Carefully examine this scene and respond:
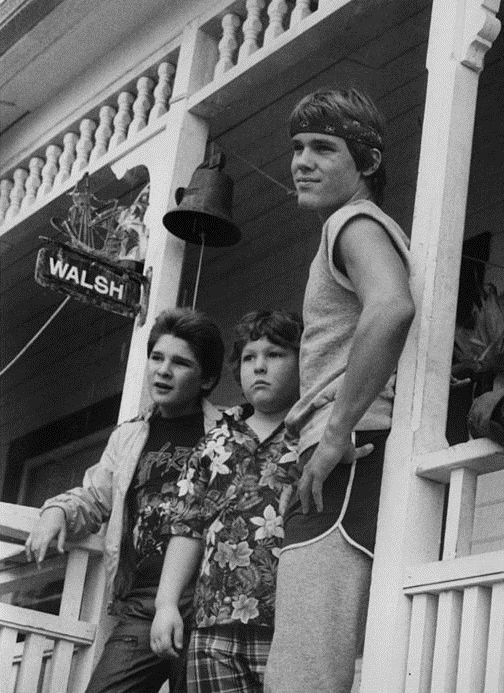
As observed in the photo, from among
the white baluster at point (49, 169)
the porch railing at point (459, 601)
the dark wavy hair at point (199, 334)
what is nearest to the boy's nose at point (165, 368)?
the dark wavy hair at point (199, 334)

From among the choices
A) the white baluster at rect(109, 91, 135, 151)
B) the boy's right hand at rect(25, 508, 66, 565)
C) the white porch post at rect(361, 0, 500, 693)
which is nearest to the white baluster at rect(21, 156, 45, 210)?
the white baluster at rect(109, 91, 135, 151)

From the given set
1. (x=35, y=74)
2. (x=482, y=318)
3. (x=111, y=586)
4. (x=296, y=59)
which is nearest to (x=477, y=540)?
(x=482, y=318)

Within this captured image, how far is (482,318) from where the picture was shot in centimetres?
531

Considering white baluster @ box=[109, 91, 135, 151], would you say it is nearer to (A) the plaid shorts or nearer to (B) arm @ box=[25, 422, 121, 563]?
(B) arm @ box=[25, 422, 121, 563]

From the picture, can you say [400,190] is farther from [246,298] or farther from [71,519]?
[71,519]

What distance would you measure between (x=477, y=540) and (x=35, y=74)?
3229 millimetres

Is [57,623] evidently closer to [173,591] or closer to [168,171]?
[173,591]

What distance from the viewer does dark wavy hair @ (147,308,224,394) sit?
5.29m

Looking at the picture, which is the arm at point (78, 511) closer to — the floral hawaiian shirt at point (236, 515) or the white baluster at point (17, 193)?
the floral hawaiian shirt at point (236, 515)

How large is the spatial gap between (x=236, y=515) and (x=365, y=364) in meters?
0.90

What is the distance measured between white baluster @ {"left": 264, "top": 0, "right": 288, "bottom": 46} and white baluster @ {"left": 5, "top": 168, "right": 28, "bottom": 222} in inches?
89.0

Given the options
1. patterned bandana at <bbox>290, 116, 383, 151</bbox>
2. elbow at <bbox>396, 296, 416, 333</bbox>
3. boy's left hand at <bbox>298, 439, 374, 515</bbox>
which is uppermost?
patterned bandana at <bbox>290, 116, 383, 151</bbox>

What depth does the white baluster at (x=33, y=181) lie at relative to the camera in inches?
295

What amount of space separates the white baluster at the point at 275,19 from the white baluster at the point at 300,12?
0.43ft
